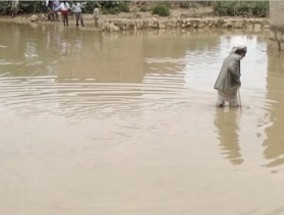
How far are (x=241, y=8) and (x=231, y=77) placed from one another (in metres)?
19.7

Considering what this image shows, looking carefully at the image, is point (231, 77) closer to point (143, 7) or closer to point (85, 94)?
point (85, 94)

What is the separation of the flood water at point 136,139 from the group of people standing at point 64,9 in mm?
10190

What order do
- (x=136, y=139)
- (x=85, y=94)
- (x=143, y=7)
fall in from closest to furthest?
(x=136, y=139), (x=85, y=94), (x=143, y=7)

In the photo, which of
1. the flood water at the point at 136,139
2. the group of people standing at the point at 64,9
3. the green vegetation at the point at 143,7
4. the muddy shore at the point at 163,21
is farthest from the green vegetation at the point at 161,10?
the flood water at the point at 136,139

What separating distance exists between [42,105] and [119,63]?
5.12m

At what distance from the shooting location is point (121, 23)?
23.8 metres

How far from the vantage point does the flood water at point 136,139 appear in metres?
5.47

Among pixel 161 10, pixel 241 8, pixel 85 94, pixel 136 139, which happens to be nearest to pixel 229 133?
pixel 136 139

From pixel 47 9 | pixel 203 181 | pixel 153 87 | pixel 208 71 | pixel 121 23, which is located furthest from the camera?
pixel 47 9

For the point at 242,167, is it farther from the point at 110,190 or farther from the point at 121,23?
the point at 121,23

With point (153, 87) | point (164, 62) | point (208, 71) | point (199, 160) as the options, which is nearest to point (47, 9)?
point (164, 62)

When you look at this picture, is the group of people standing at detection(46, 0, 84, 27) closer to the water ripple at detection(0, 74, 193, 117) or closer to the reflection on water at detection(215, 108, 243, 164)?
the water ripple at detection(0, 74, 193, 117)

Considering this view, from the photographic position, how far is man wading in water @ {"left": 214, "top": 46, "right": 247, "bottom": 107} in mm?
8984

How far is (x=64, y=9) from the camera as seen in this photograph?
25.0 metres
